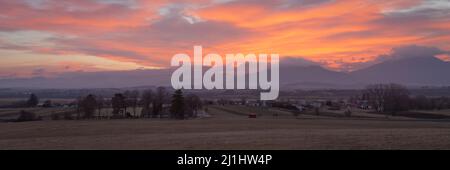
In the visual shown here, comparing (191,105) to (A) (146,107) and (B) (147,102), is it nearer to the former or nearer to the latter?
(A) (146,107)

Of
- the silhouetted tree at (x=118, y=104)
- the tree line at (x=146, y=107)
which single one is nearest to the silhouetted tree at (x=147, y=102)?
the tree line at (x=146, y=107)

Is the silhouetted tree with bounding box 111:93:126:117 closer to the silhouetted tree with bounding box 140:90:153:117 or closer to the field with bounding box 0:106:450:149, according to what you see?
the silhouetted tree with bounding box 140:90:153:117

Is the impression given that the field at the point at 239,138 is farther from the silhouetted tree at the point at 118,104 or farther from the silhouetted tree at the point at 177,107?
the silhouetted tree at the point at 118,104

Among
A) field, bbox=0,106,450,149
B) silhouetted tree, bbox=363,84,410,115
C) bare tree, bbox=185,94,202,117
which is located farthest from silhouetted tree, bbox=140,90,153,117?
silhouetted tree, bbox=363,84,410,115

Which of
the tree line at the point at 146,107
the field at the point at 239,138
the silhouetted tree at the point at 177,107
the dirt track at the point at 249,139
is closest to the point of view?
the dirt track at the point at 249,139

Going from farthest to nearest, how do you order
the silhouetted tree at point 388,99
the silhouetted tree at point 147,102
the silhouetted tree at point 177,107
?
the silhouetted tree at point 388,99
the silhouetted tree at point 147,102
the silhouetted tree at point 177,107

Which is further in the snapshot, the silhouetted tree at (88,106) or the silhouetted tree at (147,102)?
the silhouetted tree at (147,102)

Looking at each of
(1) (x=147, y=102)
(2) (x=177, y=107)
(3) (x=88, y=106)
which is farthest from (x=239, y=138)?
(1) (x=147, y=102)

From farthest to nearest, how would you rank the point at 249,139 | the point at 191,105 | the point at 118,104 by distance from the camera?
the point at 118,104, the point at 191,105, the point at 249,139

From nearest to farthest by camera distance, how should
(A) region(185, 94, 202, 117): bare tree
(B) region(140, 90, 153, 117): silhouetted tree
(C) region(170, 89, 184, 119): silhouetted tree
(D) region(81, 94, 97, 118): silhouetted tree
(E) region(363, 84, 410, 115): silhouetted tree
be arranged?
(C) region(170, 89, 184, 119): silhouetted tree, (D) region(81, 94, 97, 118): silhouetted tree, (A) region(185, 94, 202, 117): bare tree, (B) region(140, 90, 153, 117): silhouetted tree, (E) region(363, 84, 410, 115): silhouetted tree

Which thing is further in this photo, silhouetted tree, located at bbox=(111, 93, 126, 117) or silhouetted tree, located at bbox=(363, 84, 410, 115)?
silhouetted tree, located at bbox=(363, 84, 410, 115)
